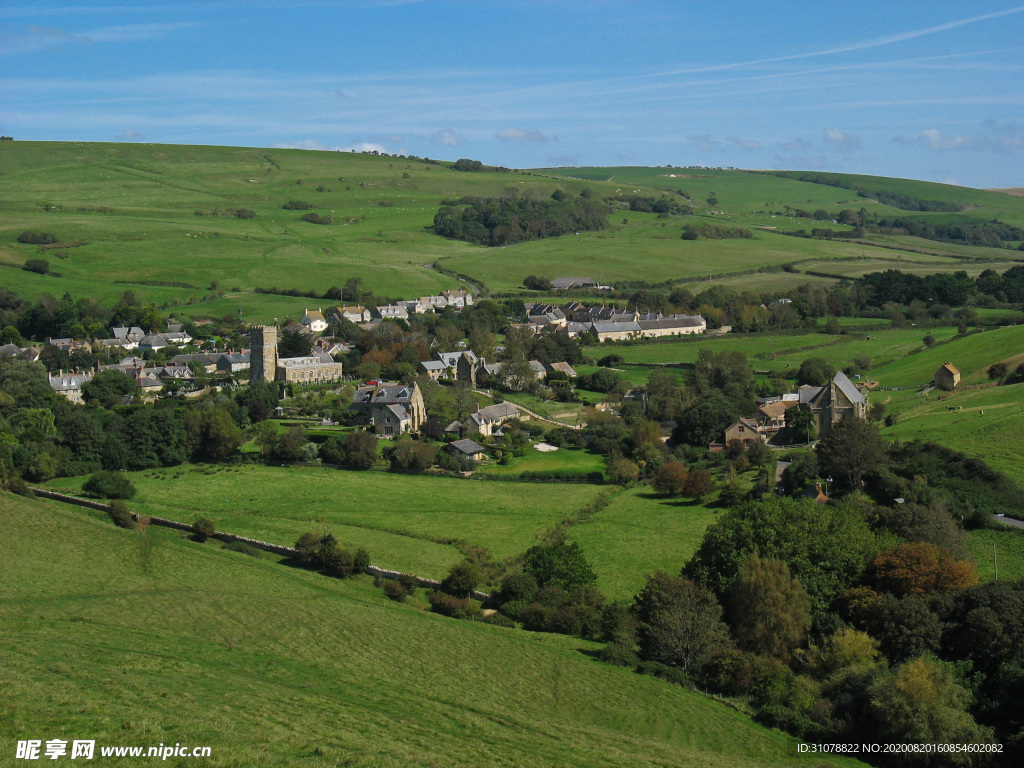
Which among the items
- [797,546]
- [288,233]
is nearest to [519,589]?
[797,546]

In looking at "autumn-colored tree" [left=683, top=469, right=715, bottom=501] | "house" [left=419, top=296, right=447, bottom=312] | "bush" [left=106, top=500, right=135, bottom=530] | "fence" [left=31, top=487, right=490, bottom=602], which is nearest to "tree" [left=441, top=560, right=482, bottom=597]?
"fence" [left=31, top=487, right=490, bottom=602]

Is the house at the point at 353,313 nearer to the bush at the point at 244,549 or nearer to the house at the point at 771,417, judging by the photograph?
the house at the point at 771,417

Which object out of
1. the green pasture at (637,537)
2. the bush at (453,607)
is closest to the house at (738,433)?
the green pasture at (637,537)

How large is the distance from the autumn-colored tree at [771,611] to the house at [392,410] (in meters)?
31.2

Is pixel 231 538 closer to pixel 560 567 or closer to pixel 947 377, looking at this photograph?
pixel 560 567

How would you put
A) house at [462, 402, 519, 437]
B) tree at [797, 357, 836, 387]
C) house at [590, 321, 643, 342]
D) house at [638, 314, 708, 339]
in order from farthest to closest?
house at [638, 314, 708, 339]
house at [590, 321, 643, 342]
tree at [797, 357, 836, 387]
house at [462, 402, 519, 437]

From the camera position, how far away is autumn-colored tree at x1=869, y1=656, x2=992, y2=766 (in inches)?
800

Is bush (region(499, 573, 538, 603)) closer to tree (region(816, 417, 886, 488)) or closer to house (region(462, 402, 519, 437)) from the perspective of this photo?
tree (region(816, 417, 886, 488))

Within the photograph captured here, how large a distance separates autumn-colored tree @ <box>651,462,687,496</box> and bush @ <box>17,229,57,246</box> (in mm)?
93959

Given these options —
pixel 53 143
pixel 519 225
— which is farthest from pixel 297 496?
pixel 53 143

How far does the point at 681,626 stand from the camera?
2653 cm

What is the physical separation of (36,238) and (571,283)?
6187 cm

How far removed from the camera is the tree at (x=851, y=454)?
3759 cm

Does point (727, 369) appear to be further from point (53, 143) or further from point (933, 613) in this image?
point (53, 143)
